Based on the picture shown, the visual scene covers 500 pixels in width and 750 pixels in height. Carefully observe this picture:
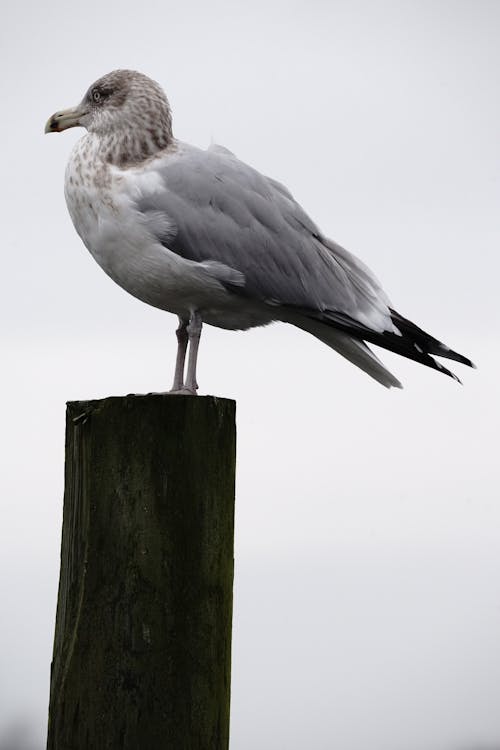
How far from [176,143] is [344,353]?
1.44m

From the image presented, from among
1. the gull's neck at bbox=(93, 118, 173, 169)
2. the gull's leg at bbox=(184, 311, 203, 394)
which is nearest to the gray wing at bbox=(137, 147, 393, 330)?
the gull's neck at bbox=(93, 118, 173, 169)

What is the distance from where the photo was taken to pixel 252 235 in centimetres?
552

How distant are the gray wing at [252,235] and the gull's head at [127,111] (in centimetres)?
18

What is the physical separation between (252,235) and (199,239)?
1.12ft

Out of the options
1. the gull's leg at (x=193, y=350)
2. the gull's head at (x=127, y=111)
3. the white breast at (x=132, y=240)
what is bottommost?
the gull's leg at (x=193, y=350)

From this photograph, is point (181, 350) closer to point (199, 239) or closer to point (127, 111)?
point (199, 239)

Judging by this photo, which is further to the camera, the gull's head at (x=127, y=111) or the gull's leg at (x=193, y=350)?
the gull's head at (x=127, y=111)

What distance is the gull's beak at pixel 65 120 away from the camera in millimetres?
5793

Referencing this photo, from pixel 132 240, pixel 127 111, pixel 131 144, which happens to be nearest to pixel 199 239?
pixel 132 240

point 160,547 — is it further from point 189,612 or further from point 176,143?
point 176,143

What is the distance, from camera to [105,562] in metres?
3.63

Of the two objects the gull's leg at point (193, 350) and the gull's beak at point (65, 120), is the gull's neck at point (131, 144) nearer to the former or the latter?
the gull's beak at point (65, 120)

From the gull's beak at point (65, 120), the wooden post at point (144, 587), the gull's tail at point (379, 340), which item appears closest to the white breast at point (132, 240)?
the gull's beak at point (65, 120)

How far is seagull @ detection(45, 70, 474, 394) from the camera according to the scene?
5223 millimetres
